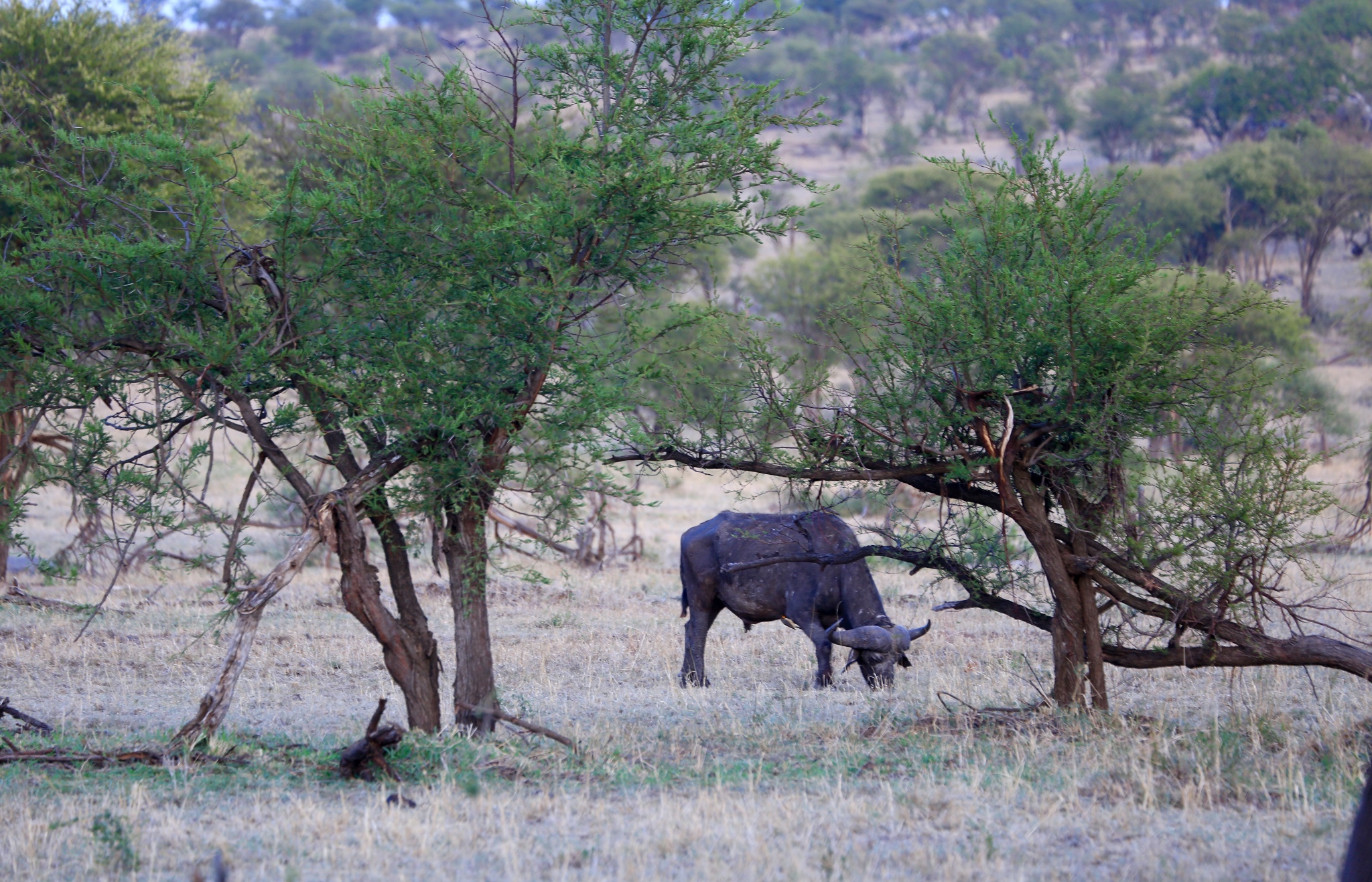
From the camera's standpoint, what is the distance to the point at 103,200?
8.97 meters

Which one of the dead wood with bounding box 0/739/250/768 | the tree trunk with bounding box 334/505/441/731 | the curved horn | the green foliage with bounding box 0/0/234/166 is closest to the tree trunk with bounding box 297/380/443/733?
the tree trunk with bounding box 334/505/441/731

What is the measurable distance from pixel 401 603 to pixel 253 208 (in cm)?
333

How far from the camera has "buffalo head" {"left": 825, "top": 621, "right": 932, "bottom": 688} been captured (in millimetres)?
11539

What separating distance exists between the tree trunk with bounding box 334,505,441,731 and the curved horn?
420 centimetres

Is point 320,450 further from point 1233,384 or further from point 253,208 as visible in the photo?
point 1233,384

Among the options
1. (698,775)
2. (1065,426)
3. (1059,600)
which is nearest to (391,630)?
(698,775)

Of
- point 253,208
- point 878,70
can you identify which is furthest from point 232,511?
point 878,70

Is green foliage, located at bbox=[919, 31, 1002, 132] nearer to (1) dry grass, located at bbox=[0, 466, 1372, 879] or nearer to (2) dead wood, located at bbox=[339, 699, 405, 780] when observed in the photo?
(1) dry grass, located at bbox=[0, 466, 1372, 879]

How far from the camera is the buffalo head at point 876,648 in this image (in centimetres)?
1154

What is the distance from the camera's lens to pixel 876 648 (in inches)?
456

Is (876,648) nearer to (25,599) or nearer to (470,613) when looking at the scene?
(470,613)

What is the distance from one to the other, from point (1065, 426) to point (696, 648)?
5.04 m

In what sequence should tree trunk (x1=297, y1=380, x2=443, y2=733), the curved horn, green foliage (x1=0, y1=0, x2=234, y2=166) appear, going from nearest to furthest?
1. tree trunk (x1=297, y1=380, x2=443, y2=733)
2. the curved horn
3. green foliage (x1=0, y1=0, x2=234, y2=166)

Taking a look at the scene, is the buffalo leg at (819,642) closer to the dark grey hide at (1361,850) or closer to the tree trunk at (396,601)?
the tree trunk at (396,601)
